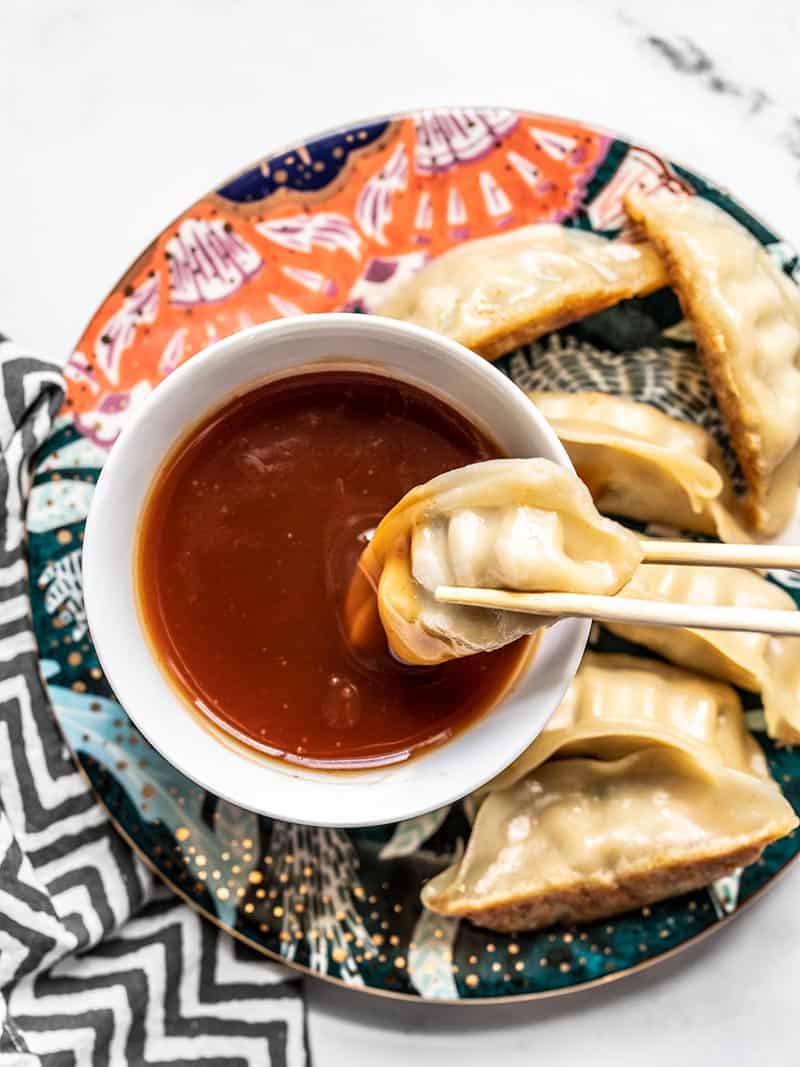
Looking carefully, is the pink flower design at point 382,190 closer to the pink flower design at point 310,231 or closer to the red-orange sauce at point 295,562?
the pink flower design at point 310,231

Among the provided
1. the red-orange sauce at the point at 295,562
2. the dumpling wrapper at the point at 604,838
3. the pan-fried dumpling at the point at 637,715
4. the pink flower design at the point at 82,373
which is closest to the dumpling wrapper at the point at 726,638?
the pan-fried dumpling at the point at 637,715

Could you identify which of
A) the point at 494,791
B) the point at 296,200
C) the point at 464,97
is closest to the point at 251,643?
the point at 494,791

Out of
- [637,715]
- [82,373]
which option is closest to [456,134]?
[82,373]

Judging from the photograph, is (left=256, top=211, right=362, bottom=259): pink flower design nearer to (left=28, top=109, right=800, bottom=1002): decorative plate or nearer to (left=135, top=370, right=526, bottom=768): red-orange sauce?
(left=28, top=109, right=800, bottom=1002): decorative plate

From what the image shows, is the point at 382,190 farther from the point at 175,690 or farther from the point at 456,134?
the point at 175,690

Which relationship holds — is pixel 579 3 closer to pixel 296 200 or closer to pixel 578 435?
pixel 296 200

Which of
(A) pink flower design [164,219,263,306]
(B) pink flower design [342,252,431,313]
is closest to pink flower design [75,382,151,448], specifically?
(A) pink flower design [164,219,263,306]
